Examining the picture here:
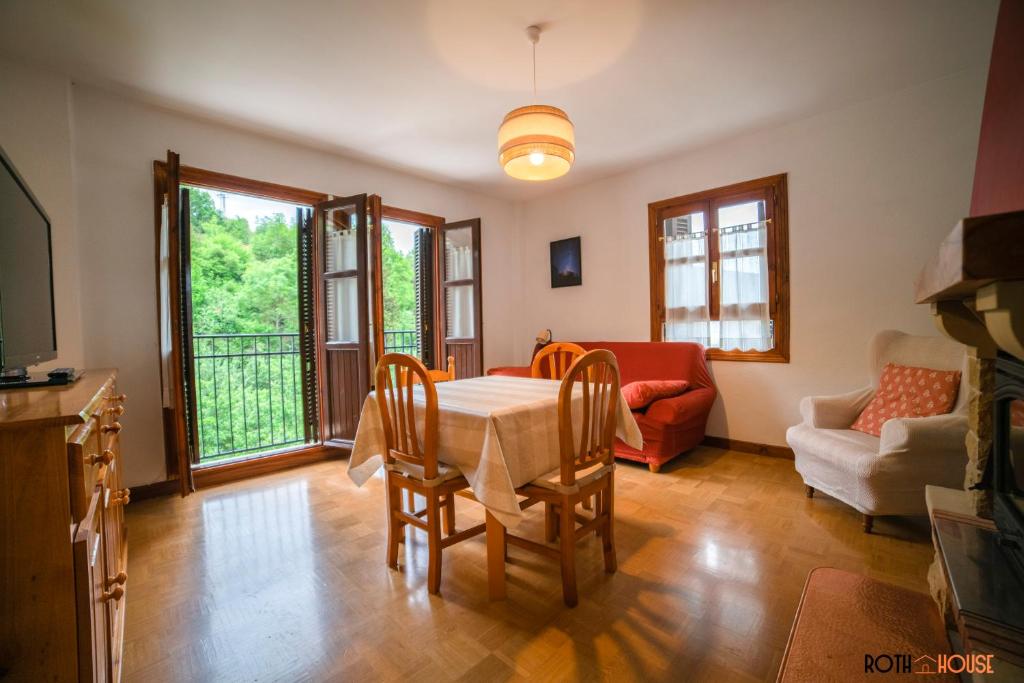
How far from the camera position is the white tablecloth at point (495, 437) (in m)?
1.53

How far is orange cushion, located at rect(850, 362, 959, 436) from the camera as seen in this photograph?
220 cm

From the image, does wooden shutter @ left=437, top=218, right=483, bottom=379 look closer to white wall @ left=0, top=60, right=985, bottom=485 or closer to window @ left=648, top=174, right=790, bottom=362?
white wall @ left=0, top=60, right=985, bottom=485

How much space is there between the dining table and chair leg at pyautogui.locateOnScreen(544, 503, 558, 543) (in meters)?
0.34

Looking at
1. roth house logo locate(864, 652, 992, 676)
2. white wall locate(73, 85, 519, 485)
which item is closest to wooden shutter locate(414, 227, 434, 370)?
white wall locate(73, 85, 519, 485)

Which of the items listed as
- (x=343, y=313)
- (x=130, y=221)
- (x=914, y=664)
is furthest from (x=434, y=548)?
(x=130, y=221)

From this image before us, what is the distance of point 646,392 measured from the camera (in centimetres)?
316

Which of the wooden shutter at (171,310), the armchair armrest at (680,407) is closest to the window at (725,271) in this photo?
the armchair armrest at (680,407)

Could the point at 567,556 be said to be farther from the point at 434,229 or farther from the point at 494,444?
the point at 434,229

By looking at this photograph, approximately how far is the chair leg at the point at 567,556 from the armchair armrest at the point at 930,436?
5.29 feet

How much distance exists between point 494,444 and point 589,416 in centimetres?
43

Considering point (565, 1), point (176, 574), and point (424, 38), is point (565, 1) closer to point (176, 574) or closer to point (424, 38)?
point (424, 38)

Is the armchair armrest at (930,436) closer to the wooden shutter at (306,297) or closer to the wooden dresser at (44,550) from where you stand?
the wooden dresser at (44,550)

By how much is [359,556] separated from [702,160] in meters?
3.90

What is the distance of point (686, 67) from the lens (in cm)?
245
